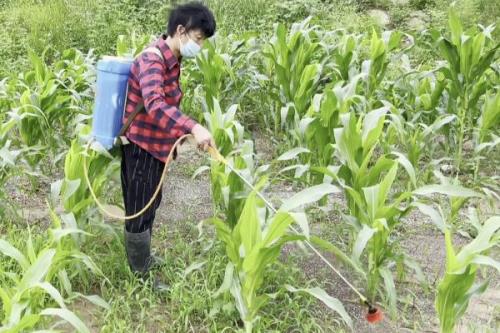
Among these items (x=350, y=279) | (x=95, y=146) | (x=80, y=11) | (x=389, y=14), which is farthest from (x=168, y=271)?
(x=389, y=14)

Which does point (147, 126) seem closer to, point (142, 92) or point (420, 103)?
point (142, 92)

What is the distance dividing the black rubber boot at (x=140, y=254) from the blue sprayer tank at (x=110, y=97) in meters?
0.47

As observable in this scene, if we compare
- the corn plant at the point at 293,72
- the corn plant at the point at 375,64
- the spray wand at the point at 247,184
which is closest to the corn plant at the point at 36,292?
the spray wand at the point at 247,184

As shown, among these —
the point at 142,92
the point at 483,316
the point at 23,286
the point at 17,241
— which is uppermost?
the point at 142,92

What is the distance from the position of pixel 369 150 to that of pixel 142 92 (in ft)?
3.83

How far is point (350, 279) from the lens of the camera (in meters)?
3.20

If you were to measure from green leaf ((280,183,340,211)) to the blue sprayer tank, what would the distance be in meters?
0.97

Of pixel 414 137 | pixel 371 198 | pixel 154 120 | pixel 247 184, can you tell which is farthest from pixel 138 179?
pixel 414 137

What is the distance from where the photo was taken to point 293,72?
4.82m

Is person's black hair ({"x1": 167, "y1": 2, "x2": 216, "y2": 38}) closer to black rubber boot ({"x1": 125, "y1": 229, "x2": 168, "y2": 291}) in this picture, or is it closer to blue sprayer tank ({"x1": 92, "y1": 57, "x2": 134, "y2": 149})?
blue sprayer tank ({"x1": 92, "y1": 57, "x2": 134, "y2": 149})

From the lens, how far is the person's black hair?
269 cm

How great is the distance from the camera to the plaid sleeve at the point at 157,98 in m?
2.58

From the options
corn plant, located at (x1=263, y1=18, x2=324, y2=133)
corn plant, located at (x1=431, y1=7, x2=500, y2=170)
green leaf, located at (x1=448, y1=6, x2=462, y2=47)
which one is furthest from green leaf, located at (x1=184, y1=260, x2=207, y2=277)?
green leaf, located at (x1=448, y1=6, x2=462, y2=47)

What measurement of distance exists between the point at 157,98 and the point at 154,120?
251 millimetres
